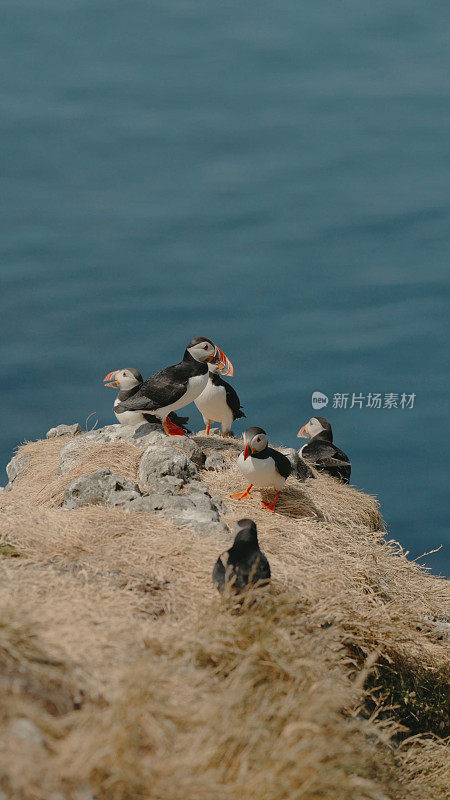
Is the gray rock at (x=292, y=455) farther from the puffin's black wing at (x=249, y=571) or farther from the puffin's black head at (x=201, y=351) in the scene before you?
the puffin's black wing at (x=249, y=571)

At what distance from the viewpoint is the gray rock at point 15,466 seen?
401 inches

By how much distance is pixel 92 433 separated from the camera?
988 centimetres

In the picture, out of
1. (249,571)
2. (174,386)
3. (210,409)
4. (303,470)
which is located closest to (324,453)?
(303,470)

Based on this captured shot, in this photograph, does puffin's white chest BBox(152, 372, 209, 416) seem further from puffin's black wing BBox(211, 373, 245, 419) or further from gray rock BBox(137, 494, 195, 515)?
gray rock BBox(137, 494, 195, 515)

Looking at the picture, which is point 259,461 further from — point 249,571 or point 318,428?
point 318,428

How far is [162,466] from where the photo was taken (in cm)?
806

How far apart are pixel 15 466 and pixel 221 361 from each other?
2.66 m

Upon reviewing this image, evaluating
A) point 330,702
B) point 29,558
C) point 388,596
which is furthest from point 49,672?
point 388,596

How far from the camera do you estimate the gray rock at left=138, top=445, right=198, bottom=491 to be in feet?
26.4

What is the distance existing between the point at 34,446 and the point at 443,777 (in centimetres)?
645

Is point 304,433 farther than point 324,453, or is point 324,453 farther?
point 304,433

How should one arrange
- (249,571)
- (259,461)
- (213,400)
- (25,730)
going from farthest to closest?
(213,400), (259,461), (249,571), (25,730)

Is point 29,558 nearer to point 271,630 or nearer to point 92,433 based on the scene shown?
point 271,630

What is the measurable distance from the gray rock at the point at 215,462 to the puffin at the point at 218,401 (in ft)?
3.43
